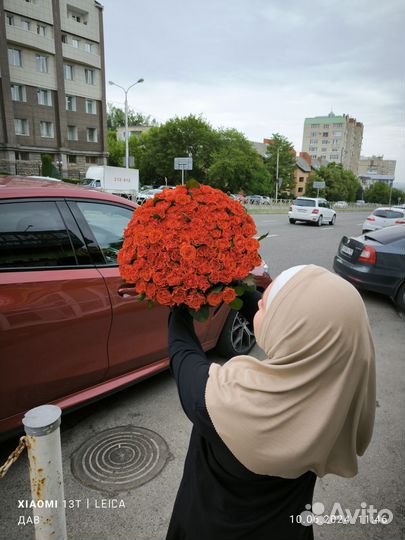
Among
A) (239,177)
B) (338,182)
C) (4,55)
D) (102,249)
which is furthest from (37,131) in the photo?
(338,182)

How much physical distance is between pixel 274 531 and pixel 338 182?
87502 mm

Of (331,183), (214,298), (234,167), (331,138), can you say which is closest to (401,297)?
(214,298)

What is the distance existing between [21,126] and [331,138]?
11652 centimetres

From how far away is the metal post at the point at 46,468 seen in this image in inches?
57.9

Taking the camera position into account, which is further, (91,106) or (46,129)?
(91,106)

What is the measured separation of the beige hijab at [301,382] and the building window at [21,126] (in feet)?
137

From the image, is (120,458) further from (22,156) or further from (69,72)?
(69,72)

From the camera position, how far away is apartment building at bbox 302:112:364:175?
12925 centimetres

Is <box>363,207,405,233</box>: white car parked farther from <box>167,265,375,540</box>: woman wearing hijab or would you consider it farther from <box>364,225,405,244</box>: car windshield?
<box>167,265,375,540</box>: woman wearing hijab

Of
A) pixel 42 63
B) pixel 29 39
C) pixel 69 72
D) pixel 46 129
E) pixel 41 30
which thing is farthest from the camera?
pixel 69 72

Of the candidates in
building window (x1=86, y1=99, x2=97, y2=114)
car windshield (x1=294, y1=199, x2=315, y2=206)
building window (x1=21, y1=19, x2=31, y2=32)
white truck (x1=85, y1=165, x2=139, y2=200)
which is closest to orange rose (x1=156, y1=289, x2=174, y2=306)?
car windshield (x1=294, y1=199, x2=315, y2=206)

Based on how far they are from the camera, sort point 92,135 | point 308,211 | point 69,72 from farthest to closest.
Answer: point 92,135, point 69,72, point 308,211

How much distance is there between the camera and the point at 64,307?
2.39 meters

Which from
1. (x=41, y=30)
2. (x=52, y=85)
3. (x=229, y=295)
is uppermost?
(x=41, y=30)
